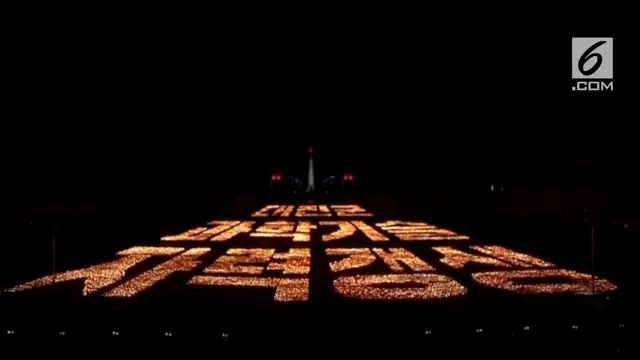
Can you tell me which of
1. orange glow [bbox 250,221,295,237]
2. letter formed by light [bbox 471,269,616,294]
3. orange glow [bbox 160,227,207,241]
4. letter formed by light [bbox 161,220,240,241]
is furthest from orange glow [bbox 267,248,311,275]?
orange glow [bbox 160,227,207,241]

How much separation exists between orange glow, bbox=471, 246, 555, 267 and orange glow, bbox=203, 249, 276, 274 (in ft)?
14.2

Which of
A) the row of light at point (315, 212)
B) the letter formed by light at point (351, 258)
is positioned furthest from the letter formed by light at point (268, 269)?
the row of light at point (315, 212)

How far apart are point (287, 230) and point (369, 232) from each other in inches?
95.6

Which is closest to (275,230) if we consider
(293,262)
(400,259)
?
(293,262)

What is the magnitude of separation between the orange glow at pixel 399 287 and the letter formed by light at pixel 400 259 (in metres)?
0.68

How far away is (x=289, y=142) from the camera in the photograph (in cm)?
4234

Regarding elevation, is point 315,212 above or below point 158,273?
below

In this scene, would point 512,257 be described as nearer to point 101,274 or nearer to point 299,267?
point 299,267

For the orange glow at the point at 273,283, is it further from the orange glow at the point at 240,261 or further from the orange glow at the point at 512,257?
the orange glow at the point at 512,257

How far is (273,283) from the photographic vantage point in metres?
7.40

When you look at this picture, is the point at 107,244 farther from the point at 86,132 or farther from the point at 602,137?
the point at 602,137

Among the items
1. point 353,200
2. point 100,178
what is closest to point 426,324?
point 100,178

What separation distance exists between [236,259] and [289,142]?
32895 millimetres

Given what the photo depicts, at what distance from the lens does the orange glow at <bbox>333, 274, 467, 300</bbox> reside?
6.59 meters
